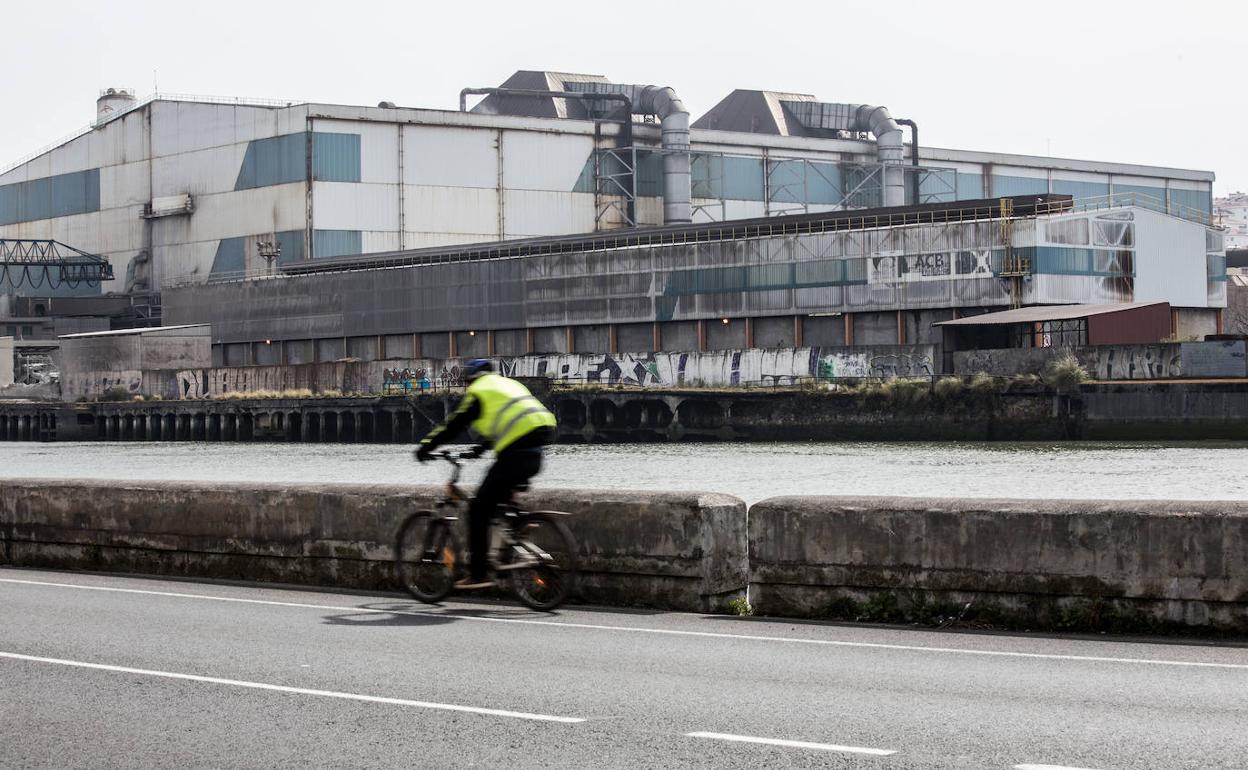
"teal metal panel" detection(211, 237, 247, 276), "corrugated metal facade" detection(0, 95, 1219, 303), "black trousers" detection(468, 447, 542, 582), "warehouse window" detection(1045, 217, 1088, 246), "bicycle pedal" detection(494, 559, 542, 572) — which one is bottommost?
"bicycle pedal" detection(494, 559, 542, 572)

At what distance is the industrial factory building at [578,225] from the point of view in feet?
280

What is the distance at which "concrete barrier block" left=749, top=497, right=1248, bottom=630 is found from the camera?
12016 millimetres

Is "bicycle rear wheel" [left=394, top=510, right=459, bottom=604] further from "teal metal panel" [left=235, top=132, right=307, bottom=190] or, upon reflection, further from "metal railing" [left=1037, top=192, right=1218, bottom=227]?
"teal metal panel" [left=235, top=132, right=307, bottom=190]

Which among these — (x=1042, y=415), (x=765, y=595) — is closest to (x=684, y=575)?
(x=765, y=595)

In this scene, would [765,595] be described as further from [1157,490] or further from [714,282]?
[714,282]

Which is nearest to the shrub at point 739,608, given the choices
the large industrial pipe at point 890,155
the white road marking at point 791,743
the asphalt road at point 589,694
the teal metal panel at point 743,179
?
the asphalt road at point 589,694

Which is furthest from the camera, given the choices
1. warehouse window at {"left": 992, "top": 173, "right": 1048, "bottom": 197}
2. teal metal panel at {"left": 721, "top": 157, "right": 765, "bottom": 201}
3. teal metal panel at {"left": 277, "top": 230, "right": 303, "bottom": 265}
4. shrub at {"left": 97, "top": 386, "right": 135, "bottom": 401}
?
warehouse window at {"left": 992, "top": 173, "right": 1048, "bottom": 197}

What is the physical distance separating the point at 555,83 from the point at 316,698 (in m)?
116

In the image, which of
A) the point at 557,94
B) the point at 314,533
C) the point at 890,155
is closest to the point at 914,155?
the point at 890,155

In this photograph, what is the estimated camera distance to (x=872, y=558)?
13.3 metres

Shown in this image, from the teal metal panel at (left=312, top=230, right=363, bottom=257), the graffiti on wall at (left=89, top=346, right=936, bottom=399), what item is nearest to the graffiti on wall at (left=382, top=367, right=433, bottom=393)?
the graffiti on wall at (left=89, top=346, right=936, bottom=399)

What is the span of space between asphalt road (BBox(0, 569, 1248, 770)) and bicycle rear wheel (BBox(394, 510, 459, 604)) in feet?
2.11

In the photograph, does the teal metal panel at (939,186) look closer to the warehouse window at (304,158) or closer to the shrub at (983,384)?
the warehouse window at (304,158)

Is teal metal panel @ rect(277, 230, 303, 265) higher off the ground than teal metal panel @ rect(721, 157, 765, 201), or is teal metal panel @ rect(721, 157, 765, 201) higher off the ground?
teal metal panel @ rect(721, 157, 765, 201)
